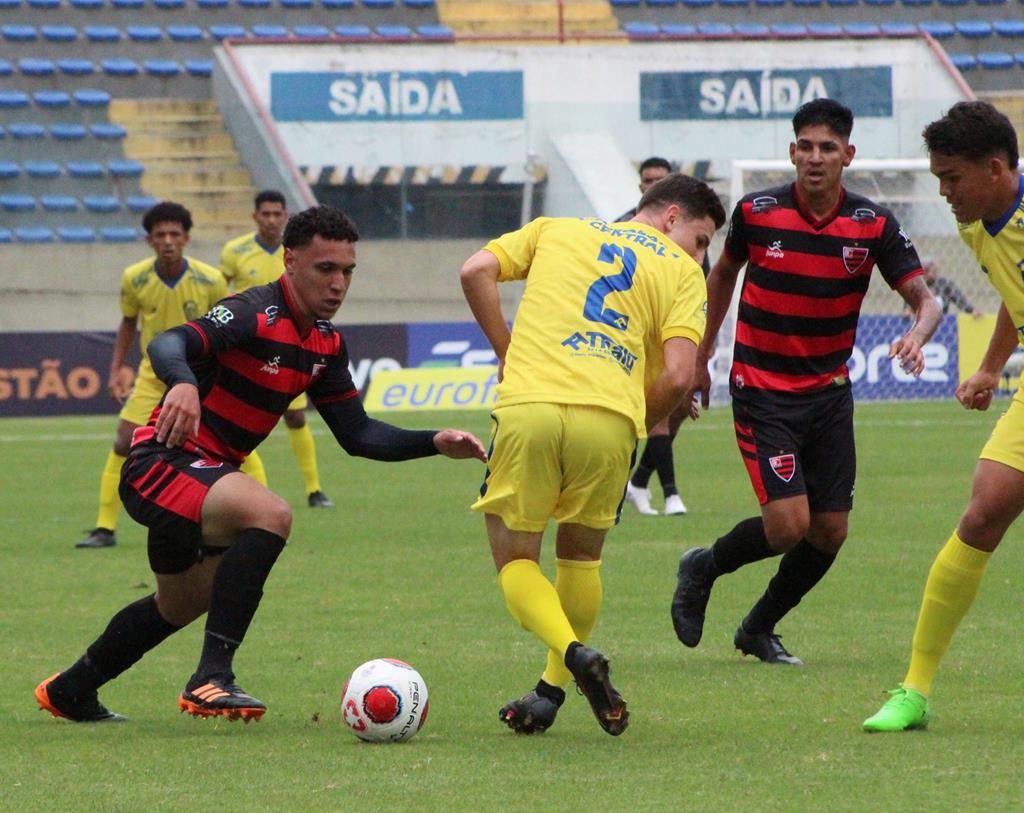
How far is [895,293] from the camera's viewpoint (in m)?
20.2

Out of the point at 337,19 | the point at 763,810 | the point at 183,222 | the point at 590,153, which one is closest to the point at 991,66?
the point at 590,153

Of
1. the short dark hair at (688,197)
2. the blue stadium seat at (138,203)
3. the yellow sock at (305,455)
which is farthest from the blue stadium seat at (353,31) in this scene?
the short dark hair at (688,197)

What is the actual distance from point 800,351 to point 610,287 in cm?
152

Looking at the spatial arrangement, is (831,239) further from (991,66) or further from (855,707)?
(991,66)

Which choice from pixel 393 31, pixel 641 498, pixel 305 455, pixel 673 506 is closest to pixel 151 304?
pixel 305 455

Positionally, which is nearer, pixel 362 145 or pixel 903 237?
pixel 903 237

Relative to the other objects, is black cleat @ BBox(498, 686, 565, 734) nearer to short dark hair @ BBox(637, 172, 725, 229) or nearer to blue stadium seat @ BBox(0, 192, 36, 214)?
short dark hair @ BBox(637, 172, 725, 229)

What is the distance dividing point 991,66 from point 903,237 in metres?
24.2

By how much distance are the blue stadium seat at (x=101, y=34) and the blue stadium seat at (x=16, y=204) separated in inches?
140

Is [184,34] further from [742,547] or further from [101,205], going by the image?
[742,547]

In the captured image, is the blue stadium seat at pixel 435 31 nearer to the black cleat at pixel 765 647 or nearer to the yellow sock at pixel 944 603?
the black cleat at pixel 765 647

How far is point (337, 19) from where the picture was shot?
29.5 metres

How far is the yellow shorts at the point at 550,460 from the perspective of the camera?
204 inches

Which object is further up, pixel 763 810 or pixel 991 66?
pixel 991 66
